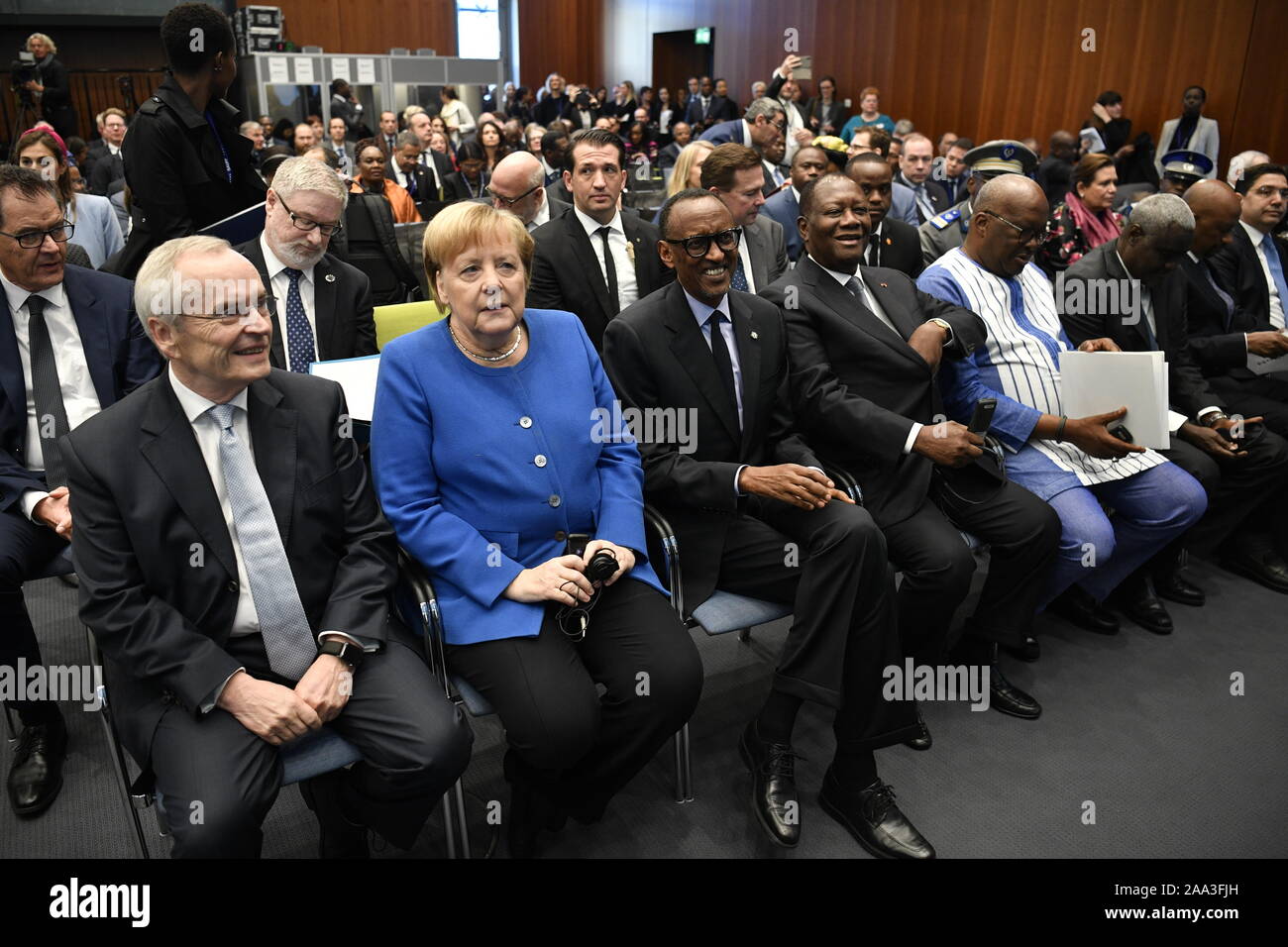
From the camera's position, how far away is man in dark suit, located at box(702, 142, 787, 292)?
12.7 feet

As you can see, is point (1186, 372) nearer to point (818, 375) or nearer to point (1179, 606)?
point (1179, 606)

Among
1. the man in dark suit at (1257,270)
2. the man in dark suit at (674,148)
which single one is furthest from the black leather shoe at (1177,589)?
the man in dark suit at (674,148)

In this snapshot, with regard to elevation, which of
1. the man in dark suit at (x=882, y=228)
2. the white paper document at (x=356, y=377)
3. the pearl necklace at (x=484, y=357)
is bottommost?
the white paper document at (x=356, y=377)

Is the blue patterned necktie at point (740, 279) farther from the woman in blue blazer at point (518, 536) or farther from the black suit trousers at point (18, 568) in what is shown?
the black suit trousers at point (18, 568)

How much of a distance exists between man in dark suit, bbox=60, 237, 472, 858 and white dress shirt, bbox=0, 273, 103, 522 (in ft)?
3.18

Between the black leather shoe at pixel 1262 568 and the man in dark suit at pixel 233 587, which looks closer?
the man in dark suit at pixel 233 587

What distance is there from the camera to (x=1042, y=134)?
1135 cm

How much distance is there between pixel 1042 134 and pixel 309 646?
11922 mm

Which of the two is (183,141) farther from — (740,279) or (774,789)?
(774,789)

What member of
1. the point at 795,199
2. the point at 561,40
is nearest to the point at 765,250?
the point at 795,199

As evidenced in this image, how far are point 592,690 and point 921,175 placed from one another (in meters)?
5.78

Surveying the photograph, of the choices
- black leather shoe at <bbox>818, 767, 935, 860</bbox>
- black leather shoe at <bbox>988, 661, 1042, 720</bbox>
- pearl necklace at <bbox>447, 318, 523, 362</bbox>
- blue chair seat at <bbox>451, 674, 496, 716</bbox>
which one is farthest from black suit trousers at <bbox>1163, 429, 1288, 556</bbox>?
blue chair seat at <bbox>451, 674, 496, 716</bbox>

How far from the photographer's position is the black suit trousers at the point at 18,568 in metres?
2.44

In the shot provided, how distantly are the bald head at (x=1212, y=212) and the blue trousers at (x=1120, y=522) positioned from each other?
137 centimetres
